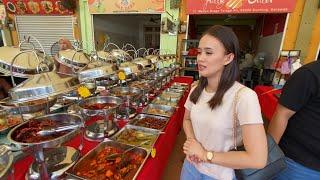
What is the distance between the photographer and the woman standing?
0.88 metres

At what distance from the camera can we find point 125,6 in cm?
482

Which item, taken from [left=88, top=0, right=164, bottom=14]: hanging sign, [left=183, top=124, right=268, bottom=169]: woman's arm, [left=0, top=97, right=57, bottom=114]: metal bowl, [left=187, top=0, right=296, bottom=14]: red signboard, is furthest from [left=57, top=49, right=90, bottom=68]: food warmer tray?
[left=187, top=0, right=296, bottom=14]: red signboard

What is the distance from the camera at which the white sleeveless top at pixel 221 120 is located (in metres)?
0.90

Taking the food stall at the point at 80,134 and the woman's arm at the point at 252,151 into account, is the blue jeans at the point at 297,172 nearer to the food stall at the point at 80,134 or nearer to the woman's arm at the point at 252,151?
the woman's arm at the point at 252,151

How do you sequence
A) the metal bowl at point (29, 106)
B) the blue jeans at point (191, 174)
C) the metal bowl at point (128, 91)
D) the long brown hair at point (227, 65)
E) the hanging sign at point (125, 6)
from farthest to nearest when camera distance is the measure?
1. the hanging sign at point (125, 6)
2. the metal bowl at point (128, 91)
3. the metal bowl at point (29, 106)
4. the blue jeans at point (191, 174)
5. the long brown hair at point (227, 65)

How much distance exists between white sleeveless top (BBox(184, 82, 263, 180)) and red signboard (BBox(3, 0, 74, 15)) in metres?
5.49

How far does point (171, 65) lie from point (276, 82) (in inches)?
101

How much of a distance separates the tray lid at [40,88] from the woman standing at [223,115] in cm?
84

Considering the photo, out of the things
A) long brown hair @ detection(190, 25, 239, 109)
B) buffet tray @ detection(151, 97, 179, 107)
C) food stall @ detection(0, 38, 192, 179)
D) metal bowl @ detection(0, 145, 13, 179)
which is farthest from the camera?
buffet tray @ detection(151, 97, 179, 107)

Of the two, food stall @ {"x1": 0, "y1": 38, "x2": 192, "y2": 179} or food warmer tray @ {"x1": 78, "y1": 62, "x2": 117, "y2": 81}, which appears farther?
food warmer tray @ {"x1": 78, "y1": 62, "x2": 117, "y2": 81}

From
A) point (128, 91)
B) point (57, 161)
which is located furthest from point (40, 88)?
point (128, 91)

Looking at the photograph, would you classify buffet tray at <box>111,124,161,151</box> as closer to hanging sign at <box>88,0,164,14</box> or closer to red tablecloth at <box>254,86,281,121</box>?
red tablecloth at <box>254,86,281,121</box>

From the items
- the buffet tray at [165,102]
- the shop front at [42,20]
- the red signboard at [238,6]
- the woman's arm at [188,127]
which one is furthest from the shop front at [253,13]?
the shop front at [42,20]

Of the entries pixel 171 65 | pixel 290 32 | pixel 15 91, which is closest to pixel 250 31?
pixel 290 32
